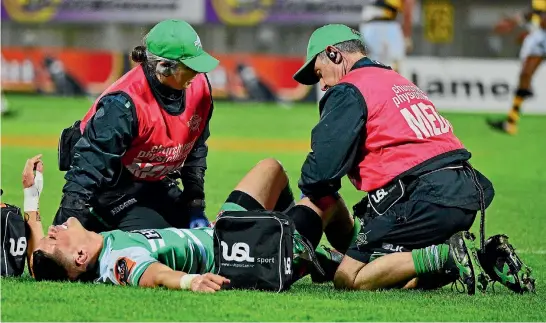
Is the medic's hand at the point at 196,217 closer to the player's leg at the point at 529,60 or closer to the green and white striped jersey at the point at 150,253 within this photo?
the green and white striped jersey at the point at 150,253

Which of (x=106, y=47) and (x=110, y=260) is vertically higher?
(x=110, y=260)

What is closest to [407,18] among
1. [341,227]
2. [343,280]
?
[341,227]

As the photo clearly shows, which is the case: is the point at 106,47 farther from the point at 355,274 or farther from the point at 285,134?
the point at 355,274

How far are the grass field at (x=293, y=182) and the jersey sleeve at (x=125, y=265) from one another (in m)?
0.11

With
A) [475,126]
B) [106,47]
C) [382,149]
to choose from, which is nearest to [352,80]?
[382,149]

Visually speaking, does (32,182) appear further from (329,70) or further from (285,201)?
(329,70)

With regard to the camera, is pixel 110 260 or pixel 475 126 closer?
pixel 110 260

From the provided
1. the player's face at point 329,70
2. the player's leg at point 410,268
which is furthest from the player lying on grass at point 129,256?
the player's face at point 329,70

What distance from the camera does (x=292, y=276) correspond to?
23.6 feet

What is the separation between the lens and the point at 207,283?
263 inches

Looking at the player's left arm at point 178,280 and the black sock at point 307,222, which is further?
the black sock at point 307,222

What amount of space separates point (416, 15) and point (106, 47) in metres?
8.40

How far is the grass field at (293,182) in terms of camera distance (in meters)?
6.25

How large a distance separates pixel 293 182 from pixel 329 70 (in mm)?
6069
